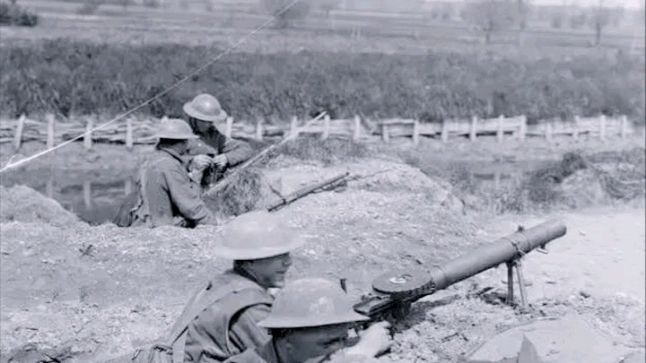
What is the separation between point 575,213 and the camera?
46.0 feet

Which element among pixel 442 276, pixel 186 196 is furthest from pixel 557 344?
pixel 186 196

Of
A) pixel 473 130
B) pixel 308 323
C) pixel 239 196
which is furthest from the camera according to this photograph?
pixel 473 130

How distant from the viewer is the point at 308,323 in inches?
131

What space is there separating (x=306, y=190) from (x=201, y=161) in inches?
72.9

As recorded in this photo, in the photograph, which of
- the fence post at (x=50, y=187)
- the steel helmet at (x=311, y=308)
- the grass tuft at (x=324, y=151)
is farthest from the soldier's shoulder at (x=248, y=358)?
the fence post at (x=50, y=187)

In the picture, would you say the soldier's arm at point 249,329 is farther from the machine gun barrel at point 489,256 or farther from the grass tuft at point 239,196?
the grass tuft at point 239,196

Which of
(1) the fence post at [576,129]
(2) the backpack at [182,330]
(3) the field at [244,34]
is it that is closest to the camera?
(2) the backpack at [182,330]

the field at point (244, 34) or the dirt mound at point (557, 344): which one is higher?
the dirt mound at point (557, 344)

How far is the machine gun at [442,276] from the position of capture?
271 inches

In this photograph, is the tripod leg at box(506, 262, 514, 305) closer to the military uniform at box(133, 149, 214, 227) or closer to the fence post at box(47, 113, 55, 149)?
the military uniform at box(133, 149, 214, 227)

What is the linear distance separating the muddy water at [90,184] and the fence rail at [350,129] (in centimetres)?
113

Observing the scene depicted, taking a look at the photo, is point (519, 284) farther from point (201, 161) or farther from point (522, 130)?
point (522, 130)

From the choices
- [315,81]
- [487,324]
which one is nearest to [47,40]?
[315,81]

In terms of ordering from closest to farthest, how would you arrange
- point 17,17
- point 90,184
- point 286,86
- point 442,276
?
1. point 442,276
2. point 90,184
3. point 286,86
4. point 17,17
